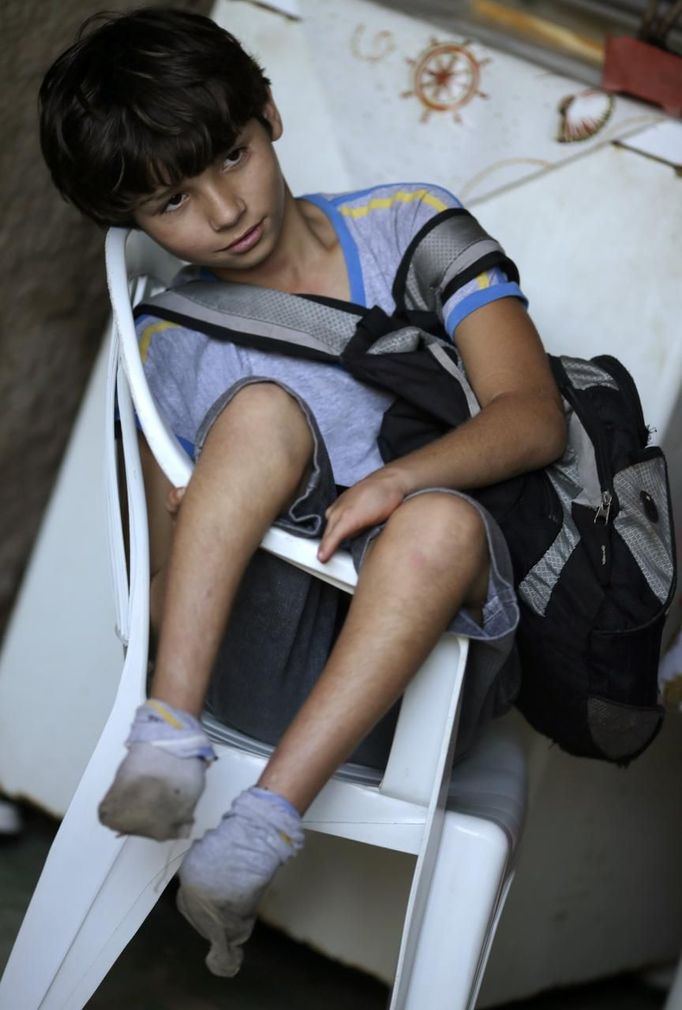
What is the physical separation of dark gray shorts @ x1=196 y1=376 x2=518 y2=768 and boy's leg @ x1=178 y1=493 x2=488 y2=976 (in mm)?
33

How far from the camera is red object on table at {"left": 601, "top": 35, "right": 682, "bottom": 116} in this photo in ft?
5.41

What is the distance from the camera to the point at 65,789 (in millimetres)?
1795

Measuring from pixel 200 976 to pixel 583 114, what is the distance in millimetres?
1268

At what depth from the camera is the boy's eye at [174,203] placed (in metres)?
1.26

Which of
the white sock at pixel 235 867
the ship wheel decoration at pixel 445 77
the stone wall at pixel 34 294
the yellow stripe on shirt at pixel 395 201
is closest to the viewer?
the white sock at pixel 235 867

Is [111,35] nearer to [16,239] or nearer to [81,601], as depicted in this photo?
[16,239]

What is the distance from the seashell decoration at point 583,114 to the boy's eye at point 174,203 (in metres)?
0.65

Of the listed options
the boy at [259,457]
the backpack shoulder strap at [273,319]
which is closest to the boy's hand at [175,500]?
the boy at [259,457]

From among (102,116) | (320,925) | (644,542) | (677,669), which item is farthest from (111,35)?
(320,925)

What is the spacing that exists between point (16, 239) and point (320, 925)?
106 cm

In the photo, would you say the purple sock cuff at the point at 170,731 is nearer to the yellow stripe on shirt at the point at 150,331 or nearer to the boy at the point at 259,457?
the boy at the point at 259,457

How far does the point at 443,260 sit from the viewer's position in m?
1.30

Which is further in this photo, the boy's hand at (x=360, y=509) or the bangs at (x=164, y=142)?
Answer: the bangs at (x=164, y=142)

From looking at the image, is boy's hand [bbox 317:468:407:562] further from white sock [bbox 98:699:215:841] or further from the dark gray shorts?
white sock [bbox 98:699:215:841]
